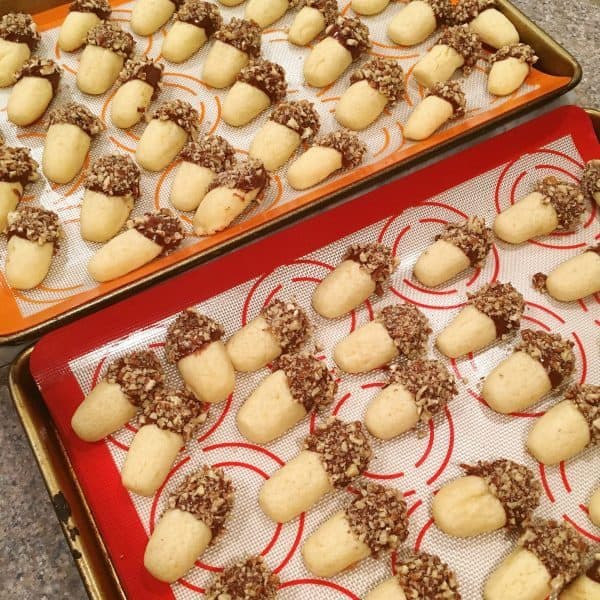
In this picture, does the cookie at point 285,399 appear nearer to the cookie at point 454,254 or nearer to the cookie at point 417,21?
the cookie at point 454,254

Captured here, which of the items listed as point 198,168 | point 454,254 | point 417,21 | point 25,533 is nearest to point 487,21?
point 417,21

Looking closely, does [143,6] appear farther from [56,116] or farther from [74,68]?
[56,116]

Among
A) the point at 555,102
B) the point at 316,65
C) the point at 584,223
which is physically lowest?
the point at 584,223

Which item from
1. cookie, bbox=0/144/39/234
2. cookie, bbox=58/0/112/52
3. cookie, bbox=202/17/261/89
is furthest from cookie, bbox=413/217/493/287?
cookie, bbox=58/0/112/52

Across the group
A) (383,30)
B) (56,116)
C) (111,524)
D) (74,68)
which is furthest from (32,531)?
(383,30)

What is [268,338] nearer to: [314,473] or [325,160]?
[314,473]

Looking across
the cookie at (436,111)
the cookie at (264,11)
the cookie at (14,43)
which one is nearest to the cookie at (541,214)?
the cookie at (436,111)
